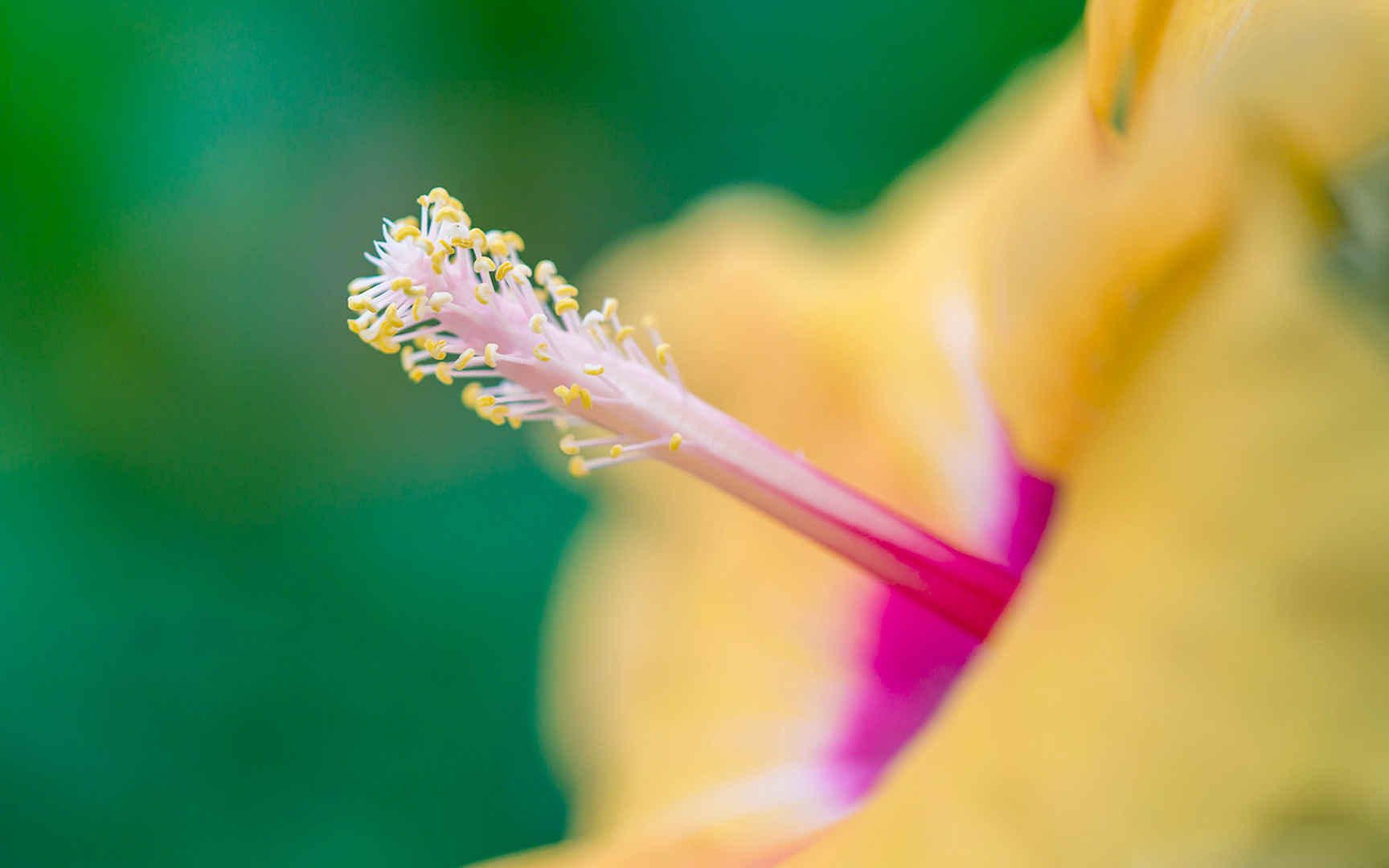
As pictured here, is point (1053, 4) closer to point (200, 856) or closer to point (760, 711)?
point (760, 711)

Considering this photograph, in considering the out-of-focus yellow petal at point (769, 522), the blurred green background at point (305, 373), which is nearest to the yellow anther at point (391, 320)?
the out-of-focus yellow petal at point (769, 522)

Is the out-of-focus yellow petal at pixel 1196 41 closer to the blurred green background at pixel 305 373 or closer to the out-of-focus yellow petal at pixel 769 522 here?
the out-of-focus yellow petal at pixel 769 522

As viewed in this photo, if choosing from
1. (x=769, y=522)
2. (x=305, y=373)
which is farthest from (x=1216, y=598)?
(x=305, y=373)

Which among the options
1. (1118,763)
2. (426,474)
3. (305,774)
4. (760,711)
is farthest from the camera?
(426,474)

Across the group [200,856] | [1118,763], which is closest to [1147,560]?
[1118,763]

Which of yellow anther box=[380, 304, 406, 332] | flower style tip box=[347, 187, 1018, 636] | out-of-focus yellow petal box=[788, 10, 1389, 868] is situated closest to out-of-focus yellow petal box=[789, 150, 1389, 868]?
out-of-focus yellow petal box=[788, 10, 1389, 868]

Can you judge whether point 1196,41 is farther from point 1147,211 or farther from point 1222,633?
point 1222,633

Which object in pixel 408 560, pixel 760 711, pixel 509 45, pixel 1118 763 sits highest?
pixel 509 45
